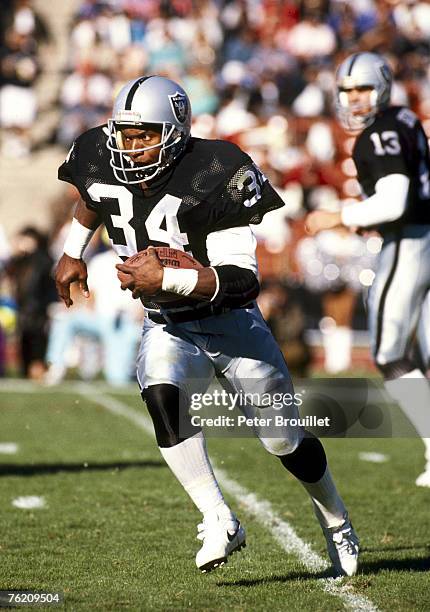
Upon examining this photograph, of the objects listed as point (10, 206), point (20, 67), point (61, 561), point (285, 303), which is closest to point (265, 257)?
point (285, 303)

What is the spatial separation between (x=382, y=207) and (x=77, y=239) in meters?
1.70

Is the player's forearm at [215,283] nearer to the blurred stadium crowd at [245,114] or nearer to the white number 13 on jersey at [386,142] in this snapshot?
the white number 13 on jersey at [386,142]

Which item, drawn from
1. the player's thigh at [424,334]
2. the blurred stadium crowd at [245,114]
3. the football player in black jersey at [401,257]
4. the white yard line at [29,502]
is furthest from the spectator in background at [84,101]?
the white yard line at [29,502]

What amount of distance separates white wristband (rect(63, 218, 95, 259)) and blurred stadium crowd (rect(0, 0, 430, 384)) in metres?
6.51

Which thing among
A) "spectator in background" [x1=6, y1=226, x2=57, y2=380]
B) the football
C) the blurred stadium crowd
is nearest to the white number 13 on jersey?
the football

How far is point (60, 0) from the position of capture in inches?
659

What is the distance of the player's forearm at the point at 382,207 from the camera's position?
4977mm

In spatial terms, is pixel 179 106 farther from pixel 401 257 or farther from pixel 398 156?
pixel 401 257

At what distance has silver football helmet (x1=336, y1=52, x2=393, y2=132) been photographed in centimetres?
549

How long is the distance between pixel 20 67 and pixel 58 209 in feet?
9.66

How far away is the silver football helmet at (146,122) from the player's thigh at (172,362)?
0.48 meters

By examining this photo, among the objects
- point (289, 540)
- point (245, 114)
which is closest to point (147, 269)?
point (289, 540)

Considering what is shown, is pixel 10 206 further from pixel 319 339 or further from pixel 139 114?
pixel 139 114

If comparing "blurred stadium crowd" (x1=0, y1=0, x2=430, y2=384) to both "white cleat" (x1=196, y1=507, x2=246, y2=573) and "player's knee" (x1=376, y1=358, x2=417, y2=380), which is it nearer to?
"player's knee" (x1=376, y1=358, x2=417, y2=380)
